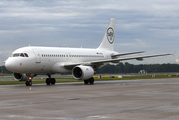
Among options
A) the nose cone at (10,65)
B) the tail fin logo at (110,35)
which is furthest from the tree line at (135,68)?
the nose cone at (10,65)

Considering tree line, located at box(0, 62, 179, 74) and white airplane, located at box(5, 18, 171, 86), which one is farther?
tree line, located at box(0, 62, 179, 74)

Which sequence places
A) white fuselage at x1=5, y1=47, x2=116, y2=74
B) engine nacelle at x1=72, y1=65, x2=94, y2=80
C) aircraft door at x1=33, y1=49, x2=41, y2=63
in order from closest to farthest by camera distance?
white fuselage at x1=5, y1=47, x2=116, y2=74 < aircraft door at x1=33, y1=49, x2=41, y2=63 < engine nacelle at x1=72, y1=65, x2=94, y2=80

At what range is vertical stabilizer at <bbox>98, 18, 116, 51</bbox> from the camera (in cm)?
4497

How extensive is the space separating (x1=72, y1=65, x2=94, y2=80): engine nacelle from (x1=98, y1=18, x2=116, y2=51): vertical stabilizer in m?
11.1

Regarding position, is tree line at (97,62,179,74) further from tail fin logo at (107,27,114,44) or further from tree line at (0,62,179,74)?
tail fin logo at (107,27,114,44)

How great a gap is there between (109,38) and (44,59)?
1523 cm

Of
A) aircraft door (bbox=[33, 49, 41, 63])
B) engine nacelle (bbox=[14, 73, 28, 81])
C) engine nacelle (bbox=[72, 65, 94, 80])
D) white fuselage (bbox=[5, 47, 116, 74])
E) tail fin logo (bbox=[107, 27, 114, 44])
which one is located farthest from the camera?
tail fin logo (bbox=[107, 27, 114, 44])

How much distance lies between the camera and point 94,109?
11.9m

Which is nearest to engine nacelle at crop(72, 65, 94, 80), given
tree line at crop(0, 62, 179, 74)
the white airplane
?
the white airplane

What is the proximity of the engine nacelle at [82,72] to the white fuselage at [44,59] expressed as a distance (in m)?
2.04

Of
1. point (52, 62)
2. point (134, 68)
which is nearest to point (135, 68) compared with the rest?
point (134, 68)

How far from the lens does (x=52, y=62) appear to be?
34281 millimetres

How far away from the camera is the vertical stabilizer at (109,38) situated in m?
45.0

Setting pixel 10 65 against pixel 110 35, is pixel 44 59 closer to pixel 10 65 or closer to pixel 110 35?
pixel 10 65
